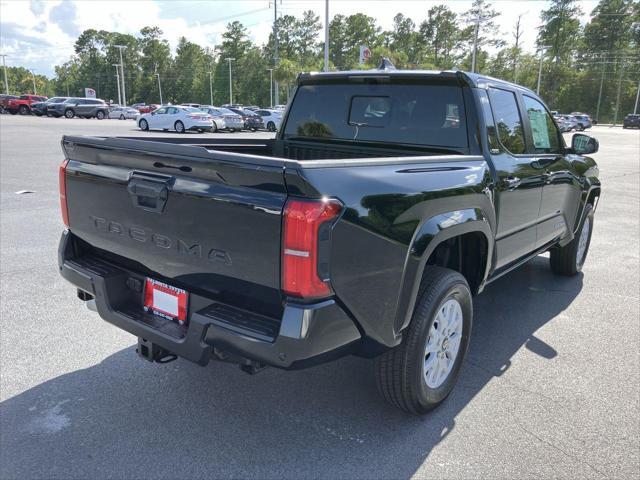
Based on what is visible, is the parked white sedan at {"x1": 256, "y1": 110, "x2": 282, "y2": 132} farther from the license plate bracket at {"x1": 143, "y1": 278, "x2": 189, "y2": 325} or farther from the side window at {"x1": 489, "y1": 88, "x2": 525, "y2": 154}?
the license plate bracket at {"x1": 143, "y1": 278, "x2": 189, "y2": 325}

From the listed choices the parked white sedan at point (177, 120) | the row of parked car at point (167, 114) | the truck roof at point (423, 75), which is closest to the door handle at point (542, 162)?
the truck roof at point (423, 75)

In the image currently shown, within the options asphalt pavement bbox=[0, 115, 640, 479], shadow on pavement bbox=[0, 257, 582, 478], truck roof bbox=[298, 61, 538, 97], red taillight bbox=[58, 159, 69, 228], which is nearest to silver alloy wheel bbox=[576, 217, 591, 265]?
asphalt pavement bbox=[0, 115, 640, 479]

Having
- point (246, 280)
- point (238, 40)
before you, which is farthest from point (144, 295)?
point (238, 40)

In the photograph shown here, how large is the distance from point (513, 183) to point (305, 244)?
85.8 inches

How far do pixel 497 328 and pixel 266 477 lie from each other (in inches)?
100

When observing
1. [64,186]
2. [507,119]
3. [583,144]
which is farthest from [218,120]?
[64,186]

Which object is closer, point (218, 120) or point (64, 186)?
point (64, 186)

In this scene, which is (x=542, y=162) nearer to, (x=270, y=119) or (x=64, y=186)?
(x=64, y=186)

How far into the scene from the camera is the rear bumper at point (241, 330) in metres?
2.05

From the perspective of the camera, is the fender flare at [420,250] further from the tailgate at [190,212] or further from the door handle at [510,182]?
the door handle at [510,182]

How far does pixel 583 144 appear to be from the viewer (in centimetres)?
494

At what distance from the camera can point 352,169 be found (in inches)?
86.1

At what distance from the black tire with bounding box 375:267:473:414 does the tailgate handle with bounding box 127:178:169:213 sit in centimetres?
135

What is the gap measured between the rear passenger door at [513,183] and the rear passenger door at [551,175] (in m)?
0.17
